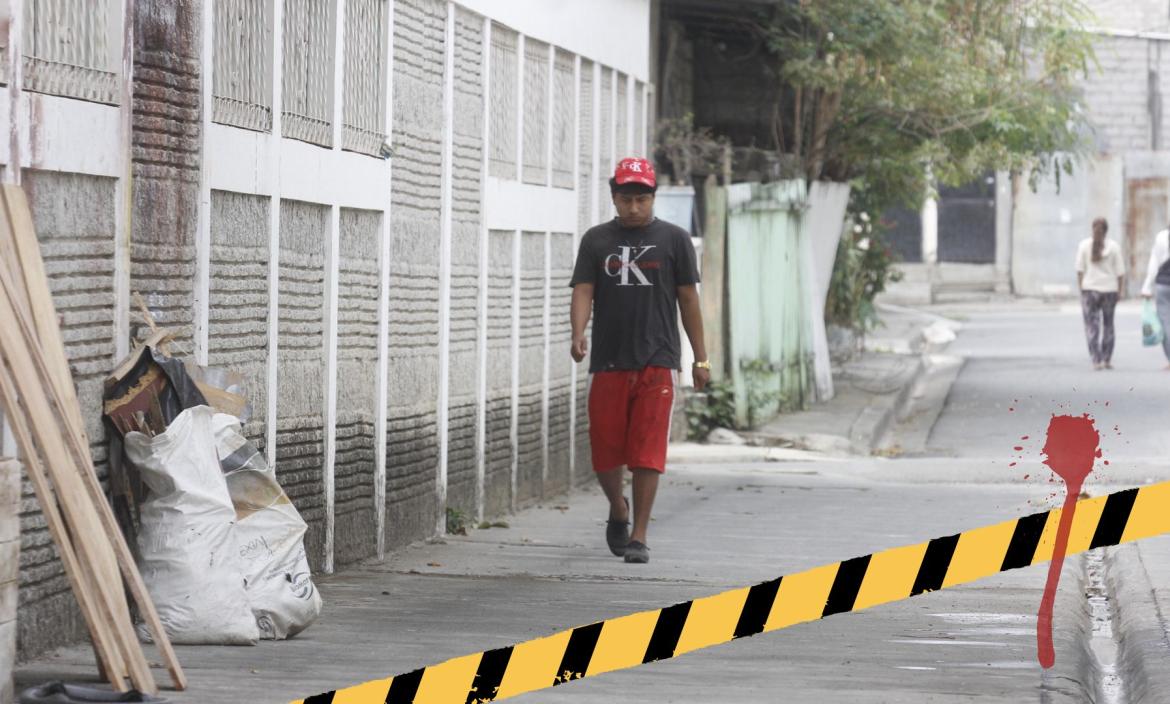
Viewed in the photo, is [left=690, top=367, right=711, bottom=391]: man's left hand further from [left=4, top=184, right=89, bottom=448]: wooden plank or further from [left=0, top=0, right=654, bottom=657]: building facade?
[left=4, top=184, right=89, bottom=448]: wooden plank

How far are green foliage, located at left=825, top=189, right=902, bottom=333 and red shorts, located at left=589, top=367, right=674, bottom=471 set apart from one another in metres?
12.9

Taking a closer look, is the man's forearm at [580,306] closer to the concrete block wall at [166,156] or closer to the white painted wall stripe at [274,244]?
the white painted wall stripe at [274,244]

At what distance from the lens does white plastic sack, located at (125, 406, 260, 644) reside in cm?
662

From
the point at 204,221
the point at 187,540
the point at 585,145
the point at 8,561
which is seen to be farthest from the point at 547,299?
the point at 8,561

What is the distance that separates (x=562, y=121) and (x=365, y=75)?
3.55 metres

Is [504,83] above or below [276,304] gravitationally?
above

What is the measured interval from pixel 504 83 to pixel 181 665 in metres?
5.71

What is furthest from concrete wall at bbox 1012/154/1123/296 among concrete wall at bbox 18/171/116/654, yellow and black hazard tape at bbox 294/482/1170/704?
yellow and black hazard tape at bbox 294/482/1170/704

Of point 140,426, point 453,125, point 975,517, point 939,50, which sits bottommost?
point 975,517

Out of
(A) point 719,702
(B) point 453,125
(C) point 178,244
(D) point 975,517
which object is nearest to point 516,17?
(B) point 453,125

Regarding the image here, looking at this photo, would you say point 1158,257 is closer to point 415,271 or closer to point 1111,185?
point 415,271

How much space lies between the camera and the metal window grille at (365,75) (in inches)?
355

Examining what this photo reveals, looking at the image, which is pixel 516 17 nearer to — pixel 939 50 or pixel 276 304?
pixel 276 304

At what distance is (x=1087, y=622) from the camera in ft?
26.2
